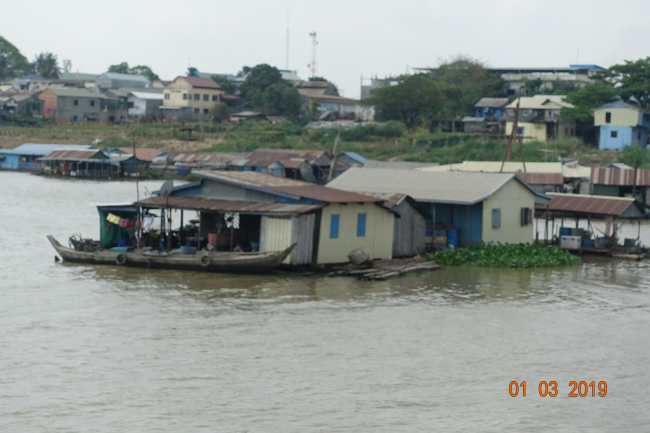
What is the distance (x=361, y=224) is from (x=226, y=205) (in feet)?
11.8

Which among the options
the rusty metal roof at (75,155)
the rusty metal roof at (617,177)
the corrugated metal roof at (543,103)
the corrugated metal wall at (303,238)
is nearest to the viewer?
the corrugated metal wall at (303,238)

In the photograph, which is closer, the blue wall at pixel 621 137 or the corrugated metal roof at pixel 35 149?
the blue wall at pixel 621 137

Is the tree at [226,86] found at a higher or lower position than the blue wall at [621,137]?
higher

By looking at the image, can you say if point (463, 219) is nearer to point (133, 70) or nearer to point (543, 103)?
point (543, 103)

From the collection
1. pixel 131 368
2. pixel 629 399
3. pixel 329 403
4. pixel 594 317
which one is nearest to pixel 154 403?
pixel 131 368

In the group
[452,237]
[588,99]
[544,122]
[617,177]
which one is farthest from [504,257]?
[544,122]

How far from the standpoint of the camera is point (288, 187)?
68.4 ft

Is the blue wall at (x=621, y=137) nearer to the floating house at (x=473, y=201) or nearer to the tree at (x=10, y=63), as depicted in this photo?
the floating house at (x=473, y=201)

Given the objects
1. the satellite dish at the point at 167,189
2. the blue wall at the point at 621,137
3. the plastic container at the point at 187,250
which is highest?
the blue wall at the point at 621,137

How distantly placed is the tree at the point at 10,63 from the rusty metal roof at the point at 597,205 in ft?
327

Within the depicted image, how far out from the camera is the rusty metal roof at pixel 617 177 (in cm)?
4022

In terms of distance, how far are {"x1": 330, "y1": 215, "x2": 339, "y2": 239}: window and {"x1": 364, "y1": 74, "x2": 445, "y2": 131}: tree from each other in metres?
47.1

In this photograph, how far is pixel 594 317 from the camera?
16.2 meters
